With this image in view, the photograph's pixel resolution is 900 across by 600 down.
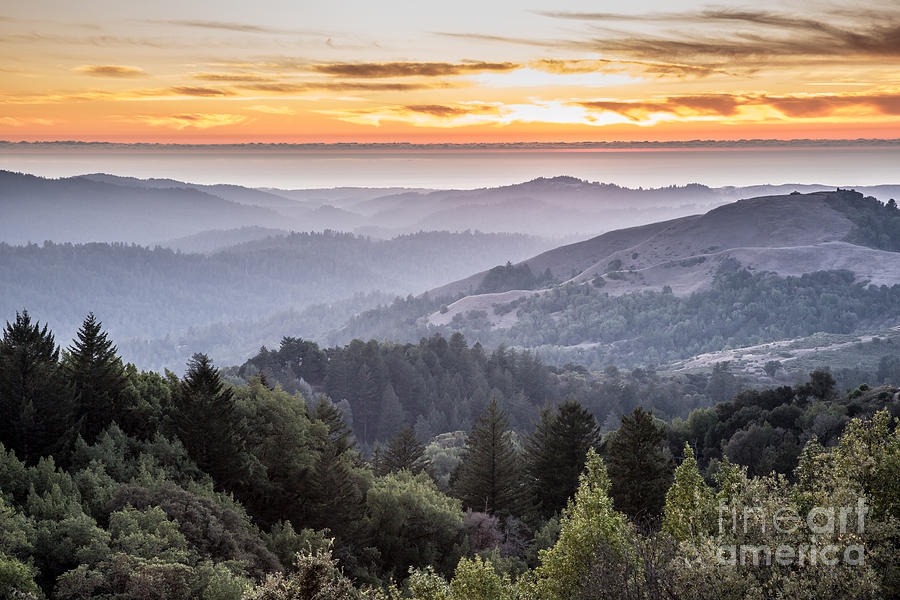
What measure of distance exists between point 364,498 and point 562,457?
60.0 ft

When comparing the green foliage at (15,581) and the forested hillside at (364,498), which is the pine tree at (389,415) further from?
the green foliage at (15,581)

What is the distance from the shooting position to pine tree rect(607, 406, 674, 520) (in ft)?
169

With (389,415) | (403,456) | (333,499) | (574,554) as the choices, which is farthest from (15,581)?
(389,415)

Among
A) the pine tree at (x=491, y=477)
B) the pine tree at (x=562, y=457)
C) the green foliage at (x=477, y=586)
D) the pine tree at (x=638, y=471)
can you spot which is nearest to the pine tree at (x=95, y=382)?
the pine tree at (x=491, y=477)

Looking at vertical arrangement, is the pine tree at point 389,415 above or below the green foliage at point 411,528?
below

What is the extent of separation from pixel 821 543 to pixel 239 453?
119 feet

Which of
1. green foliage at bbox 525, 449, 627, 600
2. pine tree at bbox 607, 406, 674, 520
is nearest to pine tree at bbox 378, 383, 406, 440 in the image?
pine tree at bbox 607, 406, 674, 520

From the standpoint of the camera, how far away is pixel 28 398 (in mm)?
43594

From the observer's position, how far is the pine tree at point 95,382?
Answer: 1889 inches

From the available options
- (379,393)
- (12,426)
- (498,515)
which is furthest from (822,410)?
(379,393)

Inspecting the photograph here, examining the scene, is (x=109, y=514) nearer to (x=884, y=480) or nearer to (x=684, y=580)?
(x=684, y=580)

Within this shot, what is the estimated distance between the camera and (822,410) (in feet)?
267

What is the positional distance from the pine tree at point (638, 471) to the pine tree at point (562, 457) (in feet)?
31.6

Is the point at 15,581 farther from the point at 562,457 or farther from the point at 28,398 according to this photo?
the point at 562,457
